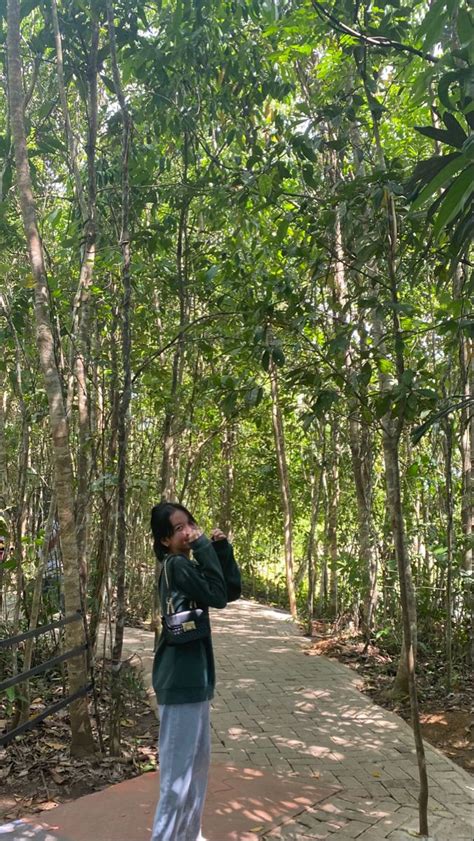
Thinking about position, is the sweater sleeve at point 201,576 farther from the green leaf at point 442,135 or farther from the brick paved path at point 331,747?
the green leaf at point 442,135

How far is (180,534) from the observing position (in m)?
2.84

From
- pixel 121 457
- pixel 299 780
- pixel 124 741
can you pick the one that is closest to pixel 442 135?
pixel 121 457

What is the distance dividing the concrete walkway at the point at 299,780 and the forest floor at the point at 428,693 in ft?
0.65

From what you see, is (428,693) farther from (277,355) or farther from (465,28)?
(465,28)

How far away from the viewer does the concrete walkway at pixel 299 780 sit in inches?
127

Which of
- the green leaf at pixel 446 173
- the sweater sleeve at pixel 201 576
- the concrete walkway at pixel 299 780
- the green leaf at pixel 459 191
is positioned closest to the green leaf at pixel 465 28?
the green leaf at pixel 446 173

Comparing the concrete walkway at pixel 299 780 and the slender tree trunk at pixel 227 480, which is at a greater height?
the slender tree trunk at pixel 227 480

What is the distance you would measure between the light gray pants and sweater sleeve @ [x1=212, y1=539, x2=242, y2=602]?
463 millimetres

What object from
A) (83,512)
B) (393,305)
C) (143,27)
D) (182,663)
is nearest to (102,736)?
(83,512)

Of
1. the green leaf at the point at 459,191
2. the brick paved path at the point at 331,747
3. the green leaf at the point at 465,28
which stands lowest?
the brick paved path at the point at 331,747

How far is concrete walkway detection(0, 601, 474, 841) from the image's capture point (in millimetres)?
3221

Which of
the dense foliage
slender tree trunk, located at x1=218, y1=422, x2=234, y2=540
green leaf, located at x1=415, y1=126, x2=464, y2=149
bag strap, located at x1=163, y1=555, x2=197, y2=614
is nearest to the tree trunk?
the dense foliage

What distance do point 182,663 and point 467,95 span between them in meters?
2.49

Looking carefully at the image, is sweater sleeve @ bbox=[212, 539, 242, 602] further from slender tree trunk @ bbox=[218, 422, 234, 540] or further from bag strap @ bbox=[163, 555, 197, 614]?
slender tree trunk @ bbox=[218, 422, 234, 540]
